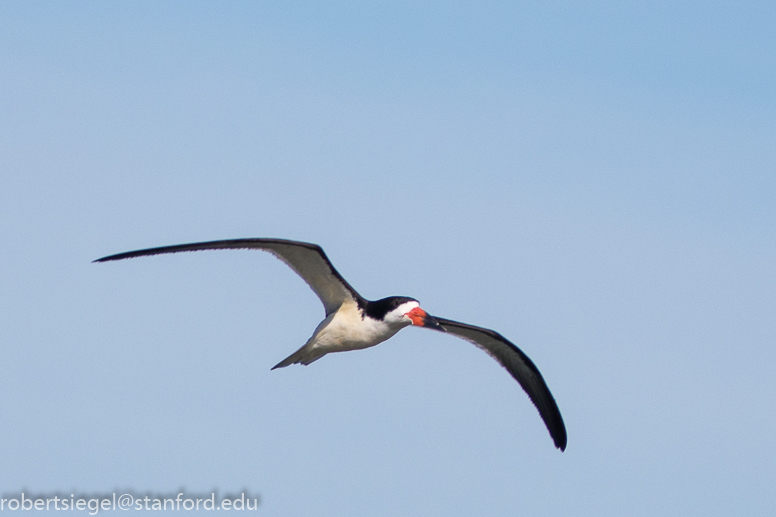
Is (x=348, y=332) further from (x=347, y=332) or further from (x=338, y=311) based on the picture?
(x=338, y=311)

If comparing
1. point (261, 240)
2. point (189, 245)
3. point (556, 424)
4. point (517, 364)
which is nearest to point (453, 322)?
point (517, 364)

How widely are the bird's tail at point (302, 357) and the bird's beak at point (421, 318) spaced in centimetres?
191

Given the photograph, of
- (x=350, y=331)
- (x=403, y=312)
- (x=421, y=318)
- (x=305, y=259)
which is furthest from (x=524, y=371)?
(x=305, y=259)

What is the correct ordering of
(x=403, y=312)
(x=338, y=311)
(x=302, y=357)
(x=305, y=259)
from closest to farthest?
(x=305, y=259)
(x=403, y=312)
(x=338, y=311)
(x=302, y=357)

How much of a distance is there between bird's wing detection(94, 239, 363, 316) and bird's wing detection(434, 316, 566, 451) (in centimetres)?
298

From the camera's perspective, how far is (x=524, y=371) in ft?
63.1

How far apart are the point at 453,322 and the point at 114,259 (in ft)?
23.2

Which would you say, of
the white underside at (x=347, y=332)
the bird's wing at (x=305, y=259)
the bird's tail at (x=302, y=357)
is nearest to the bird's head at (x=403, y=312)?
the white underside at (x=347, y=332)

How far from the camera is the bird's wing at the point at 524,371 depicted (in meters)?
18.7

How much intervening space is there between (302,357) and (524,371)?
4.82 meters

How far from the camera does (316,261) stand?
1551 centimetres

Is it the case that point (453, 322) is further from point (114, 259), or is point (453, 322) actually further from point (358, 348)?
point (114, 259)

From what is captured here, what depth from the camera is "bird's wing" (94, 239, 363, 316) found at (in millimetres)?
13539

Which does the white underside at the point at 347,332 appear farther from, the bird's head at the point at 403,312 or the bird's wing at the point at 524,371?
the bird's wing at the point at 524,371
